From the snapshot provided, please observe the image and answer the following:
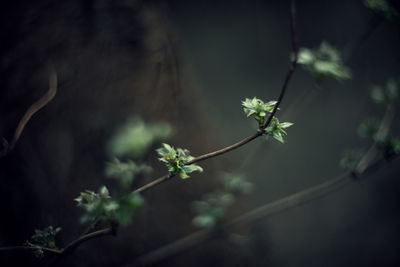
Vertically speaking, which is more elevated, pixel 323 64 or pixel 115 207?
pixel 323 64

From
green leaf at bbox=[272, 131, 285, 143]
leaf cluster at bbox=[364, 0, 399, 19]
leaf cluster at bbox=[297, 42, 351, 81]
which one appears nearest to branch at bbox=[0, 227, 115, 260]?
green leaf at bbox=[272, 131, 285, 143]

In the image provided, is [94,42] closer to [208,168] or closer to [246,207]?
[208,168]

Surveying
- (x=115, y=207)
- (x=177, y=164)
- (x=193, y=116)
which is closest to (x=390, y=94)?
(x=193, y=116)

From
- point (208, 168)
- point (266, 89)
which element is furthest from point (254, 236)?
point (266, 89)

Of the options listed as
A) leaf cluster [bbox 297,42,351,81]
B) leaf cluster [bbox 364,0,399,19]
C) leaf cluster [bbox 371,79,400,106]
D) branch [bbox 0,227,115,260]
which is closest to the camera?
branch [bbox 0,227,115,260]

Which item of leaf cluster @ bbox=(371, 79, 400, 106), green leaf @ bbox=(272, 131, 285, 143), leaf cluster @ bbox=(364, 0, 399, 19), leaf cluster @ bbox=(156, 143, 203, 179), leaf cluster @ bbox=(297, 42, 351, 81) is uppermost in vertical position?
leaf cluster @ bbox=(364, 0, 399, 19)

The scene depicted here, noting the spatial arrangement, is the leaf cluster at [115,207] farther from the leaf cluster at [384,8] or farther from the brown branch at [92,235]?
the leaf cluster at [384,8]

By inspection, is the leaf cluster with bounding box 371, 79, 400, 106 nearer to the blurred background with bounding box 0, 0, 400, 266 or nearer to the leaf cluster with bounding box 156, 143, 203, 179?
the blurred background with bounding box 0, 0, 400, 266

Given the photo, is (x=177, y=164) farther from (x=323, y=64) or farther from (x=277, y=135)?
(x=323, y=64)
